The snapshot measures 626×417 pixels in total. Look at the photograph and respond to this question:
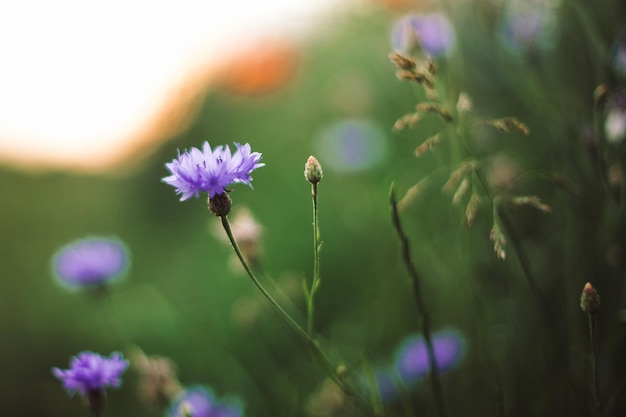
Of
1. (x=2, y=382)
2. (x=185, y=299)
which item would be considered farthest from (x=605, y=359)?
(x=2, y=382)

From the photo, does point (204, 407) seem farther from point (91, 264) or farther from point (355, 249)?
point (355, 249)

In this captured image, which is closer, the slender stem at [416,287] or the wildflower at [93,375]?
the slender stem at [416,287]

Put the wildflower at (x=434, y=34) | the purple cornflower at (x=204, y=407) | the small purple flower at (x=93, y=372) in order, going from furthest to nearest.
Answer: the wildflower at (x=434, y=34) < the purple cornflower at (x=204, y=407) < the small purple flower at (x=93, y=372)

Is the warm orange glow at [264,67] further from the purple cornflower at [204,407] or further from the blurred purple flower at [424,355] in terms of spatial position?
the purple cornflower at [204,407]

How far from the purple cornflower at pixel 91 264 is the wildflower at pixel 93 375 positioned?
524 millimetres

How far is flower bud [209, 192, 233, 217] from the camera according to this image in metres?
0.73

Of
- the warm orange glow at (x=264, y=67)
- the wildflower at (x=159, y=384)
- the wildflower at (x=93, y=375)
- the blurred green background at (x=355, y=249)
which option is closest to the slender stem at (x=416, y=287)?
the blurred green background at (x=355, y=249)

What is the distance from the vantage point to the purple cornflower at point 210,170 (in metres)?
0.70

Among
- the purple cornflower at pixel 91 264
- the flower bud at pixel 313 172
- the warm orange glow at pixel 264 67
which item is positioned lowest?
the flower bud at pixel 313 172

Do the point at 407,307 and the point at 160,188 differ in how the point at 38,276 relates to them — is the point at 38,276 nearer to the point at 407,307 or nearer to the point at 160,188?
the point at 160,188

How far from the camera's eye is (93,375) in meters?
0.79

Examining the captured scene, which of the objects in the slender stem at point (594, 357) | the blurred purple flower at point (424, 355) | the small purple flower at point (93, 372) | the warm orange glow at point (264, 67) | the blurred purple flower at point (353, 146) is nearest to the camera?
the slender stem at point (594, 357)

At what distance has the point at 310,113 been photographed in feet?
9.29

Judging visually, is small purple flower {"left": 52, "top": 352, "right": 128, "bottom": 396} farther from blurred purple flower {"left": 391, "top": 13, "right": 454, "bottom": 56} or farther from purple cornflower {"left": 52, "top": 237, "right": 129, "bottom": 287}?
blurred purple flower {"left": 391, "top": 13, "right": 454, "bottom": 56}
